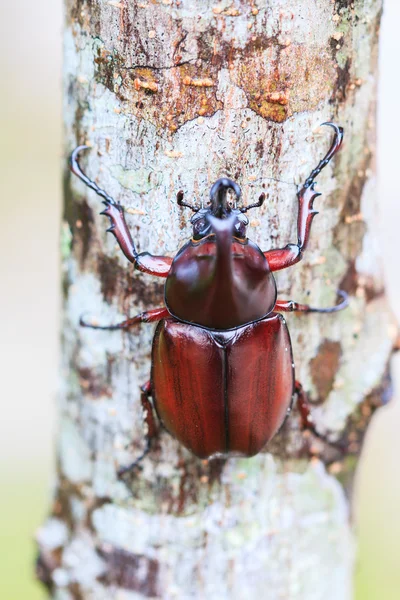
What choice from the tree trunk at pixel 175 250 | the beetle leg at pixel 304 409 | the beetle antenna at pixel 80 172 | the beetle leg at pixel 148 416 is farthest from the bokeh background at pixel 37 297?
the beetle antenna at pixel 80 172

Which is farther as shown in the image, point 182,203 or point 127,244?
point 127,244

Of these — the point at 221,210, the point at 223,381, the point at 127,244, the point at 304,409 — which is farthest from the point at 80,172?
the point at 304,409

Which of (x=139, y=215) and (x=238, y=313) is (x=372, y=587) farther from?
(x=139, y=215)

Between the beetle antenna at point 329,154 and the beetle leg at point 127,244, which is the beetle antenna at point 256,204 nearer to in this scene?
the beetle antenna at point 329,154

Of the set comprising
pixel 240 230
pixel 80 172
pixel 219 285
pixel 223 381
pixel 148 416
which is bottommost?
pixel 148 416

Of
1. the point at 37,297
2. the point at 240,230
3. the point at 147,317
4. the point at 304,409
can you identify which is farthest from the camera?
the point at 37,297

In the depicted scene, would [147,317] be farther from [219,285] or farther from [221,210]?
[221,210]

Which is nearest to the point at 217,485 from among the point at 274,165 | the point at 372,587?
the point at 274,165
